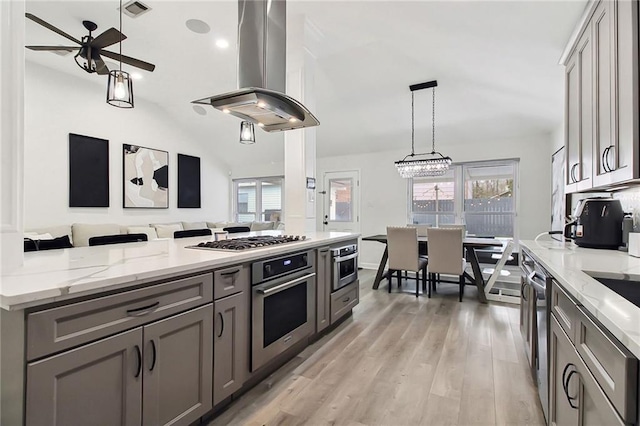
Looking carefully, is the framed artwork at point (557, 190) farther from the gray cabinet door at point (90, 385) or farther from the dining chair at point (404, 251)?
the gray cabinet door at point (90, 385)

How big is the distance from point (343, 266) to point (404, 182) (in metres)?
3.38

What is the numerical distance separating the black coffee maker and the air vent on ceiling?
4.13m

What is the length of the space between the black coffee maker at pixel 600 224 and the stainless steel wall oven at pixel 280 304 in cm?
196

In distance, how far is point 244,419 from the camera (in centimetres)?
169

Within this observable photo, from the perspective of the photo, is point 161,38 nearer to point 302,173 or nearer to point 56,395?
point 302,173

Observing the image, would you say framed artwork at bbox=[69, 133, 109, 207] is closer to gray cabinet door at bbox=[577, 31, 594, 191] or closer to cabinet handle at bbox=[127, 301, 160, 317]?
cabinet handle at bbox=[127, 301, 160, 317]

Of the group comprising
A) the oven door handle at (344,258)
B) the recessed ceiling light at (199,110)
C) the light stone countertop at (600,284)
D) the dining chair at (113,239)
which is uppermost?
the recessed ceiling light at (199,110)

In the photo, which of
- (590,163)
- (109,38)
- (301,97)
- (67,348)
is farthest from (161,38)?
(590,163)

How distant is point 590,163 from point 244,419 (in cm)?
264

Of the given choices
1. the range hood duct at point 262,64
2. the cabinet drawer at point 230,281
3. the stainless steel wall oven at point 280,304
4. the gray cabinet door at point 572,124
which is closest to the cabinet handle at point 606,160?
the gray cabinet door at point 572,124

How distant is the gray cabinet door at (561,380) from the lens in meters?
1.10

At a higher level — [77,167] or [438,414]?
[77,167]

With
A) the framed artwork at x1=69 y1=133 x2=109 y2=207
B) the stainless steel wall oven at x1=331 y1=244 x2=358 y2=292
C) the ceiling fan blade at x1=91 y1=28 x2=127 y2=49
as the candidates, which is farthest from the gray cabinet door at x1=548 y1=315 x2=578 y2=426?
the framed artwork at x1=69 y1=133 x2=109 y2=207

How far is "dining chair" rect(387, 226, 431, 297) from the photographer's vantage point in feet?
13.6
